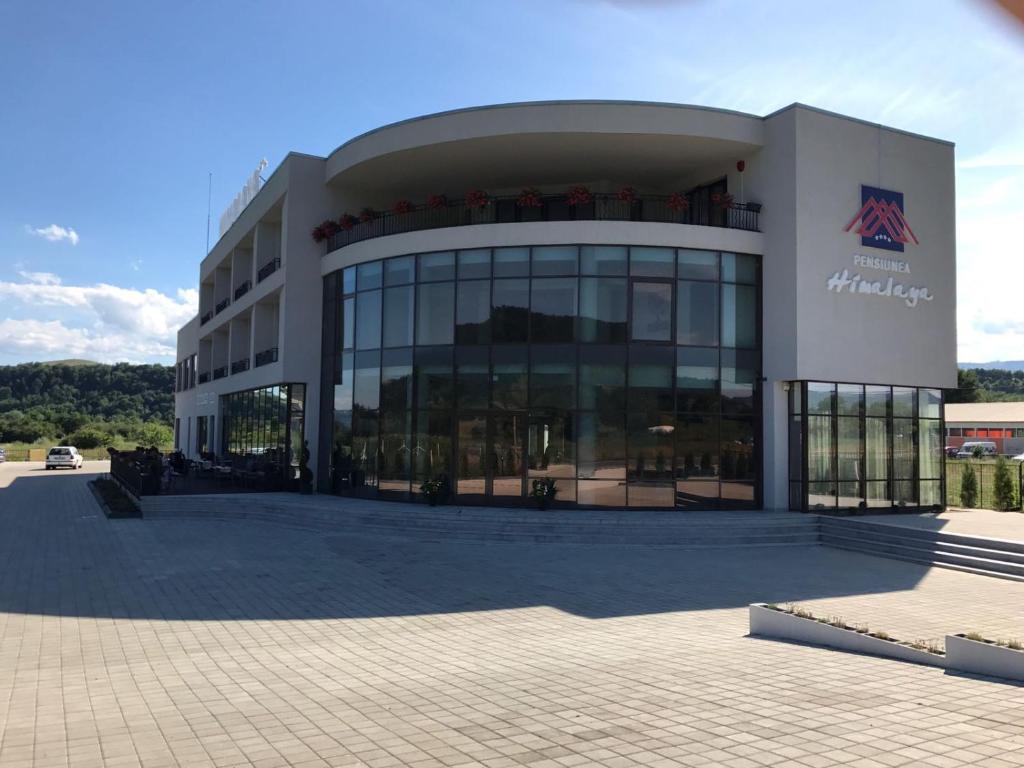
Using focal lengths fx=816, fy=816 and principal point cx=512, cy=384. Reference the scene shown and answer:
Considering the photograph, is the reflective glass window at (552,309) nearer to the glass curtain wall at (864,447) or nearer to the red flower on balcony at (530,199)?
the red flower on balcony at (530,199)

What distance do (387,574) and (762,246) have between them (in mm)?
13800

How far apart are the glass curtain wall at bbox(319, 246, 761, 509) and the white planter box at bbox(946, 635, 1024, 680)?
1302 centimetres

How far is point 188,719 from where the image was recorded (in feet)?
22.1

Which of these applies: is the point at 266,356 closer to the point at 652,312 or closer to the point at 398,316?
the point at 398,316

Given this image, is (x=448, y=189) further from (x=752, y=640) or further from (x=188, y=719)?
(x=188, y=719)

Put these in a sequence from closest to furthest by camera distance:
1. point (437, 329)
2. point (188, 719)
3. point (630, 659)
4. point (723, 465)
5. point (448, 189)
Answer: point (188, 719) → point (630, 659) → point (723, 465) → point (437, 329) → point (448, 189)

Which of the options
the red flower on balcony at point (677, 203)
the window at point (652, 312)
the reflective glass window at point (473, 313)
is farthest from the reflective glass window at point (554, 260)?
the red flower on balcony at point (677, 203)

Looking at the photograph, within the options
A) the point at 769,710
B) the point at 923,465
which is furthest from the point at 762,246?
the point at 769,710

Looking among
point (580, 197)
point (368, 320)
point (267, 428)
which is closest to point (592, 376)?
point (580, 197)

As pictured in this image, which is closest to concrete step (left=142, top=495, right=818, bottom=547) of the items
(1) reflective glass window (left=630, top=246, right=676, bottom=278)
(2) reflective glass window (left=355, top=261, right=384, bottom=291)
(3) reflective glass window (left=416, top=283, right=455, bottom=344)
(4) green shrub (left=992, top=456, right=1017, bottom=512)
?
(3) reflective glass window (left=416, top=283, right=455, bottom=344)

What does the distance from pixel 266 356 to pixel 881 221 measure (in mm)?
21142

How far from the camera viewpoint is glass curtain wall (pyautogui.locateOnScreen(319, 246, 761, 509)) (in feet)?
70.2

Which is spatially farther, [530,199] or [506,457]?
[530,199]

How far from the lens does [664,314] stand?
71.2 ft
